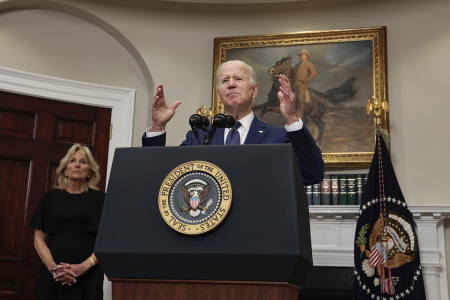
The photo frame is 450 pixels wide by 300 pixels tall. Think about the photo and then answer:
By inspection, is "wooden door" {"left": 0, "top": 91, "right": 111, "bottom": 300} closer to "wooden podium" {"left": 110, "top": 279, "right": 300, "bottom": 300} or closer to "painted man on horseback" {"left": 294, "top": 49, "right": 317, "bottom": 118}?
"painted man on horseback" {"left": 294, "top": 49, "right": 317, "bottom": 118}

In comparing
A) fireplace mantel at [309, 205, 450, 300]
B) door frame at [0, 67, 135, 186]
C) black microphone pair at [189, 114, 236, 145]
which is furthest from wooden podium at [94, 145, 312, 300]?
door frame at [0, 67, 135, 186]

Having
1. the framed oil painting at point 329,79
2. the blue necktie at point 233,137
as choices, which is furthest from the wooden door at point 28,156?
the blue necktie at point 233,137

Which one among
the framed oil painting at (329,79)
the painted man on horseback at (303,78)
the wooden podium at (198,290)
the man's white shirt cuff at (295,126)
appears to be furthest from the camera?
the painted man on horseback at (303,78)

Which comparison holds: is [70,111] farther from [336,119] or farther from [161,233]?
[161,233]

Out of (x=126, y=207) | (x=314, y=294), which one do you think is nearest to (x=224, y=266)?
(x=126, y=207)

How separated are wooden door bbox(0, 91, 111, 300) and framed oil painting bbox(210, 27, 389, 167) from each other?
45.4 inches

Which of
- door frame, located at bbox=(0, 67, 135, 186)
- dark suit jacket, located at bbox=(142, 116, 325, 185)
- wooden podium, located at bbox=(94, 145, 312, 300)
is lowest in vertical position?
wooden podium, located at bbox=(94, 145, 312, 300)

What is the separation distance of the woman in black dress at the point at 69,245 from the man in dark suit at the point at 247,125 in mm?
1696

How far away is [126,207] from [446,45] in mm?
4245

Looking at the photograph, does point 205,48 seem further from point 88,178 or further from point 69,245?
point 69,245

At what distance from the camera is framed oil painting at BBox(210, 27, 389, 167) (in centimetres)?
483

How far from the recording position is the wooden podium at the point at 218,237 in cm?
126

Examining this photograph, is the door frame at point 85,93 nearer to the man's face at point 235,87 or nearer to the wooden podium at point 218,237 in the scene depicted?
the man's face at point 235,87

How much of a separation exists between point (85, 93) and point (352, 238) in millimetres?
2704
